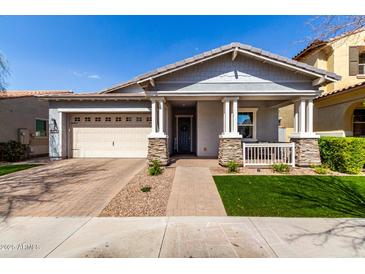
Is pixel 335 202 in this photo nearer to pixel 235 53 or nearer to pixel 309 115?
pixel 309 115

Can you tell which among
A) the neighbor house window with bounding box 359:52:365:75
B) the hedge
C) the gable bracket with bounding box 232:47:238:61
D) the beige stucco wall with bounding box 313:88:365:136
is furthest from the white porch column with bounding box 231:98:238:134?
the neighbor house window with bounding box 359:52:365:75

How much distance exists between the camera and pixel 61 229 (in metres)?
3.55

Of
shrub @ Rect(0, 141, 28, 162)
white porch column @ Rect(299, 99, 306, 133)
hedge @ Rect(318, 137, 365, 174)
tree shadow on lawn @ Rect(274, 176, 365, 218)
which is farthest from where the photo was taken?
shrub @ Rect(0, 141, 28, 162)

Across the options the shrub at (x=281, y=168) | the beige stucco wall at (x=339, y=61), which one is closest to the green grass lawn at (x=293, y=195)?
the shrub at (x=281, y=168)

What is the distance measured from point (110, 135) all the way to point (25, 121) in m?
6.61

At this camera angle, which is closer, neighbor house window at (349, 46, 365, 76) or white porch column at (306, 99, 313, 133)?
white porch column at (306, 99, 313, 133)

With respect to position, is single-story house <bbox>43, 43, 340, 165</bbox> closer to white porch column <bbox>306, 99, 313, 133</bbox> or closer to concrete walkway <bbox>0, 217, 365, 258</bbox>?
white porch column <bbox>306, 99, 313, 133</bbox>

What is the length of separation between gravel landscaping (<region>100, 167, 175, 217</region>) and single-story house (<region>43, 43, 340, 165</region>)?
7.61 feet

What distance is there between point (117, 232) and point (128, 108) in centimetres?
891

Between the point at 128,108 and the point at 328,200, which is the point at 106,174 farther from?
the point at 328,200

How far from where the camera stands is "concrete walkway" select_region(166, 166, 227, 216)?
433cm

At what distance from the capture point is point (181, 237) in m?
3.24
